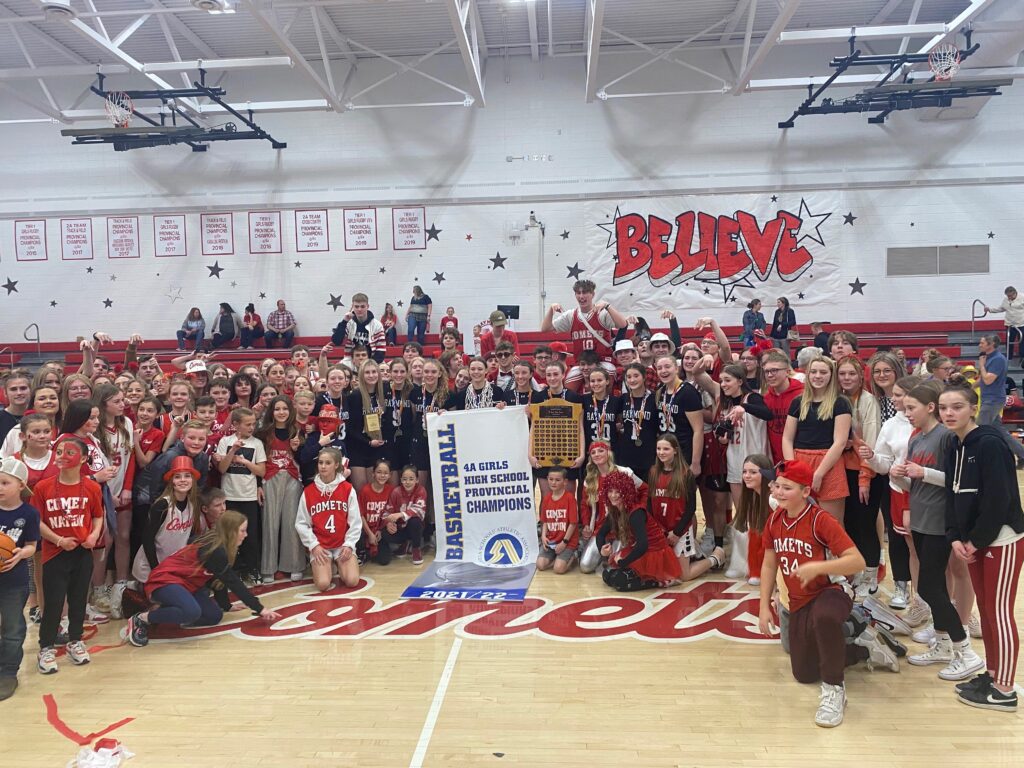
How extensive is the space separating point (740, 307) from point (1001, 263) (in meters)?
5.51

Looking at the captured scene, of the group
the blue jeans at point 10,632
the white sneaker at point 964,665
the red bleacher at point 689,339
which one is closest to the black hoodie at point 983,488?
the white sneaker at point 964,665

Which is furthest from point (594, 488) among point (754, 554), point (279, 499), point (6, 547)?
point (6, 547)

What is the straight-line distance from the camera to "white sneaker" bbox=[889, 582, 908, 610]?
15.7ft

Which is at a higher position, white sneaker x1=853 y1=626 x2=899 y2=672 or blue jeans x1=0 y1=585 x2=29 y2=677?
blue jeans x1=0 y1=585 x2=29 y2=677

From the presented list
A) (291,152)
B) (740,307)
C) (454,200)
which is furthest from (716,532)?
(291,152)

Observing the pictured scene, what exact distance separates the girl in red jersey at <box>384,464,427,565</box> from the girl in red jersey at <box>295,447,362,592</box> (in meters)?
0.46

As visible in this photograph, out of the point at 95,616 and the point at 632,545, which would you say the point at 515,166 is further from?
the point at 95,616

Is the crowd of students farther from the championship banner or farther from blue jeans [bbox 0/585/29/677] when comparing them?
the championship banner

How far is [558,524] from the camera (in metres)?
5.98

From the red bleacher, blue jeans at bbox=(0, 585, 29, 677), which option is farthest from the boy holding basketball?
the red bleacher

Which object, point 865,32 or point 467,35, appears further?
point 467,35

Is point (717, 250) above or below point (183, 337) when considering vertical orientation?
above

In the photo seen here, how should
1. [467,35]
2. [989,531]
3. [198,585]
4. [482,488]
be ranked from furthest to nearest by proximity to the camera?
1. [467,35]
2. [482,488]
3. [198,585]
4. [989,531]

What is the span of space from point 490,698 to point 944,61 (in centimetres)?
1329
